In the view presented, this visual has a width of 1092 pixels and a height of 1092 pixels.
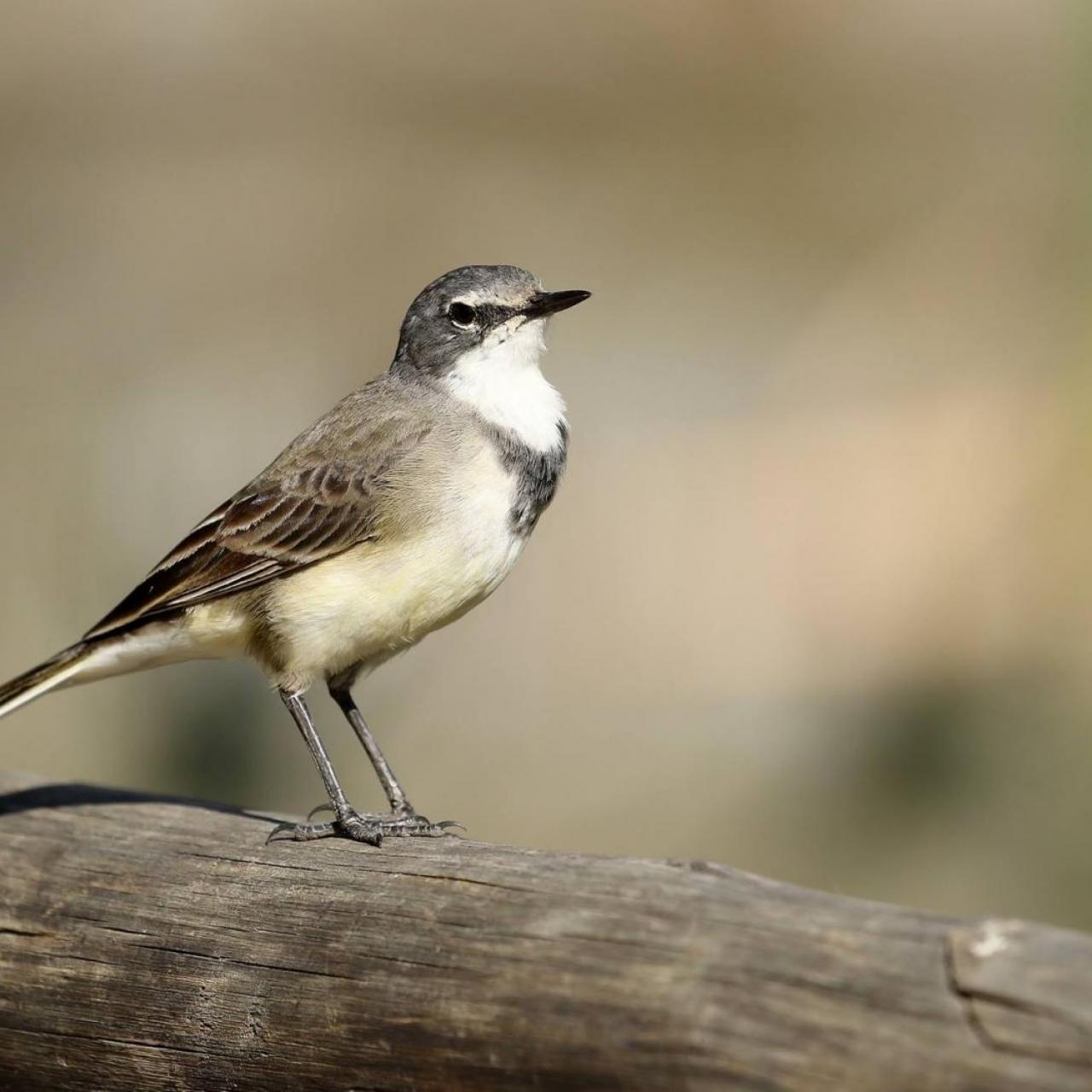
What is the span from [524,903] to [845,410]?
841 cm

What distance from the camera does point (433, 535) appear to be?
5.26m

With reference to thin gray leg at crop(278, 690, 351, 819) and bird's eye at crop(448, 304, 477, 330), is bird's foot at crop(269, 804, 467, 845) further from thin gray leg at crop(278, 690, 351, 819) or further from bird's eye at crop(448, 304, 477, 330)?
bird's eye at crop(448, 304, 477, 330)

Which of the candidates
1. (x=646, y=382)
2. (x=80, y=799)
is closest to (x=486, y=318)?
(x=80, y=799)

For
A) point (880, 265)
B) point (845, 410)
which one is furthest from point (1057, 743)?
point (880, 265)

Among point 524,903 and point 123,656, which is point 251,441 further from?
point 524,903

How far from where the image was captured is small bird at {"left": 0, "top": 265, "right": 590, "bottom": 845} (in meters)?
5.29

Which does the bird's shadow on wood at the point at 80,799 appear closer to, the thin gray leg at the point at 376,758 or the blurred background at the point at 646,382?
the thin gray leg at the point at 376,758

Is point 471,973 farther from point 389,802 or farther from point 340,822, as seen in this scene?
point 389,802

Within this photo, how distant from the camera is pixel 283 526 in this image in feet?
18.1

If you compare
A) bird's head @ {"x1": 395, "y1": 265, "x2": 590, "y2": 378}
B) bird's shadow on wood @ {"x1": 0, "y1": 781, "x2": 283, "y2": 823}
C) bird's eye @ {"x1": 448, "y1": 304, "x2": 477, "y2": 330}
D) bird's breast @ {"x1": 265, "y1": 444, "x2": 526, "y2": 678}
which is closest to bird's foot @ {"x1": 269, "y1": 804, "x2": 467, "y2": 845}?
bird's shadow on wood @ {"x1": 0, "y1": 781, "x2": 283, "y2": 823}

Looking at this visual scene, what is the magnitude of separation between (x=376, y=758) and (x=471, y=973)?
253 cm

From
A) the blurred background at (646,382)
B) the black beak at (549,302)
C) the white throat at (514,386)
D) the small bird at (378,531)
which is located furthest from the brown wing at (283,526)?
the blurred background at (646,382)

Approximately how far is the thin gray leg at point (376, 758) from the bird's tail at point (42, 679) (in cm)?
91

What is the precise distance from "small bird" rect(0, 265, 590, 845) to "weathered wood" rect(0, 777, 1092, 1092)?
2.72 feet
